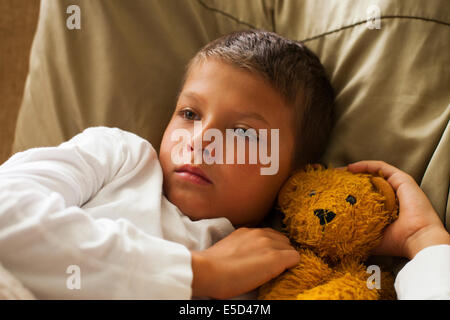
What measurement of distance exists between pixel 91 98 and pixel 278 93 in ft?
1.47

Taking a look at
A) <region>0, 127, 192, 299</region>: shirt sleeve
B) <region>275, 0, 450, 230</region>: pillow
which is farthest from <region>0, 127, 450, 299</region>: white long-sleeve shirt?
<region>275, 0, 450, 230</region>: pillow

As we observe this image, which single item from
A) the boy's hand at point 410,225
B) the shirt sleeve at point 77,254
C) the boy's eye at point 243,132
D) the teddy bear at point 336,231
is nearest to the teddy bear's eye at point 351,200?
the teddy bear at point 336,231

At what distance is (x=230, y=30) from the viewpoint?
1.18 meters

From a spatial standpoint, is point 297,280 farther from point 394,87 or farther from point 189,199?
point 394,87

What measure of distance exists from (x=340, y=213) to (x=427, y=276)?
172 mm

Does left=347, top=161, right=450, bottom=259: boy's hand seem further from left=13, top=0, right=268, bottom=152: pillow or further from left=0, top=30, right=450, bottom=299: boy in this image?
left=13, top=0, right=268, bottom=152: pillow

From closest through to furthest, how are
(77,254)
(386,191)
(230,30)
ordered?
(77,254), (386,191), (230,30)

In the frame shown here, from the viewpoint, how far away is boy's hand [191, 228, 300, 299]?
0.72 metres

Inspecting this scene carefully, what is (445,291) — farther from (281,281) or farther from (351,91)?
Answer: (351,91)

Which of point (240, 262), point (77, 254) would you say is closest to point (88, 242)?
point (77, 254)

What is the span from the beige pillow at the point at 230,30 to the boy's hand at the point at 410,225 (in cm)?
5

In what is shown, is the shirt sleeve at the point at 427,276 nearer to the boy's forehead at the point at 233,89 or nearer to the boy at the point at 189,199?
the boy at the point at 189,199

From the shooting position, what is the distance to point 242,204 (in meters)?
0.94

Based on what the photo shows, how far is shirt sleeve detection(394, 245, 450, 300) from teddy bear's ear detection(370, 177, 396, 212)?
11 cm
